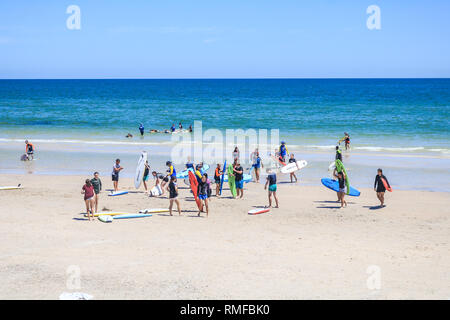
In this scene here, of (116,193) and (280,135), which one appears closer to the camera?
(116,193)

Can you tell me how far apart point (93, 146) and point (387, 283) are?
25507 mm

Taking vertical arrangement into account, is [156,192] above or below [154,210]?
above

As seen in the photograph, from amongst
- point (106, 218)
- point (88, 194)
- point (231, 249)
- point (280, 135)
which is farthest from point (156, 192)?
point (280, 135)

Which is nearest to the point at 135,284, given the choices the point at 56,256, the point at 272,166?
the point at 56,256

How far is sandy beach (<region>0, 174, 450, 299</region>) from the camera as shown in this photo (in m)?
8.86

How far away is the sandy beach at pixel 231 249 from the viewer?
8859 mm

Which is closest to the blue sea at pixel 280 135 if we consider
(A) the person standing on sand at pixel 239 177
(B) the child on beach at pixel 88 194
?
(A) the person standing on sand at pixel 239 177

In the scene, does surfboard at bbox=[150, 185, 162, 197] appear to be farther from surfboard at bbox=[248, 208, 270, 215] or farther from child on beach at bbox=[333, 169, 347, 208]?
child on beach at bbox=[333, 169, 347, 208]

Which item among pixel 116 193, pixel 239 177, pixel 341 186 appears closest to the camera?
pixel 341 186

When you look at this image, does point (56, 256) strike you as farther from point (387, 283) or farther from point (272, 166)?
point (272, 166)

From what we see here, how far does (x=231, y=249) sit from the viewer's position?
11078mm

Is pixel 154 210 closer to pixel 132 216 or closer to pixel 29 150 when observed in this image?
pixel 132 216

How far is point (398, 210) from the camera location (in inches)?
578
